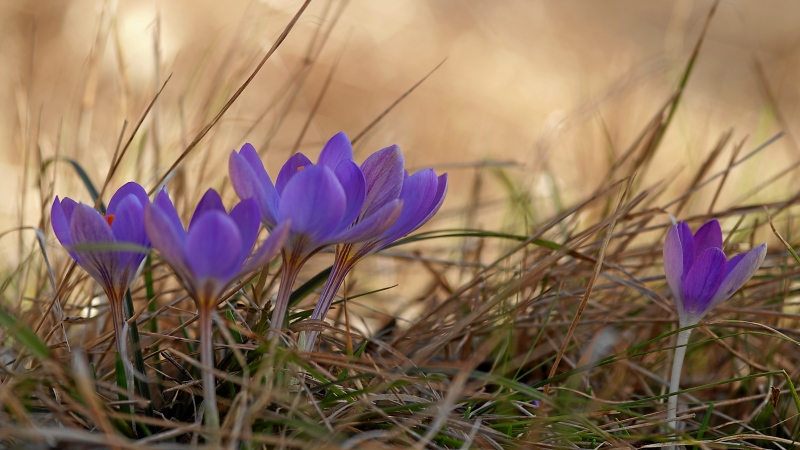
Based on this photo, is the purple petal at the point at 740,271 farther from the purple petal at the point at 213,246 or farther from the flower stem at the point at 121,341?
the flower stem at the point at 121,341

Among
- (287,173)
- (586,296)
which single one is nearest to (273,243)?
(287,173)

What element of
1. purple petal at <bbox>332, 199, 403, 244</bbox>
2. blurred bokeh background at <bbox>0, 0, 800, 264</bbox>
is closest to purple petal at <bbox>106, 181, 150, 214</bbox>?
purple petal at <bbox>332, 199, 403, 244</bbox>

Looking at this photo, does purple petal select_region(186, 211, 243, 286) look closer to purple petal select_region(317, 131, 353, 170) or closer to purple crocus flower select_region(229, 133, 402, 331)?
purple crocus flower select_region(229, 133, 402, 331)

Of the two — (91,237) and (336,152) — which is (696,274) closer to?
(336,152)

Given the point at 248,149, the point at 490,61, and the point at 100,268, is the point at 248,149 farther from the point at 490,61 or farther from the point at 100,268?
the point at 490,61

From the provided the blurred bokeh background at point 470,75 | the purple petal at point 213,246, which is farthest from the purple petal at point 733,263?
the blurred bokeh background at point 470,75
